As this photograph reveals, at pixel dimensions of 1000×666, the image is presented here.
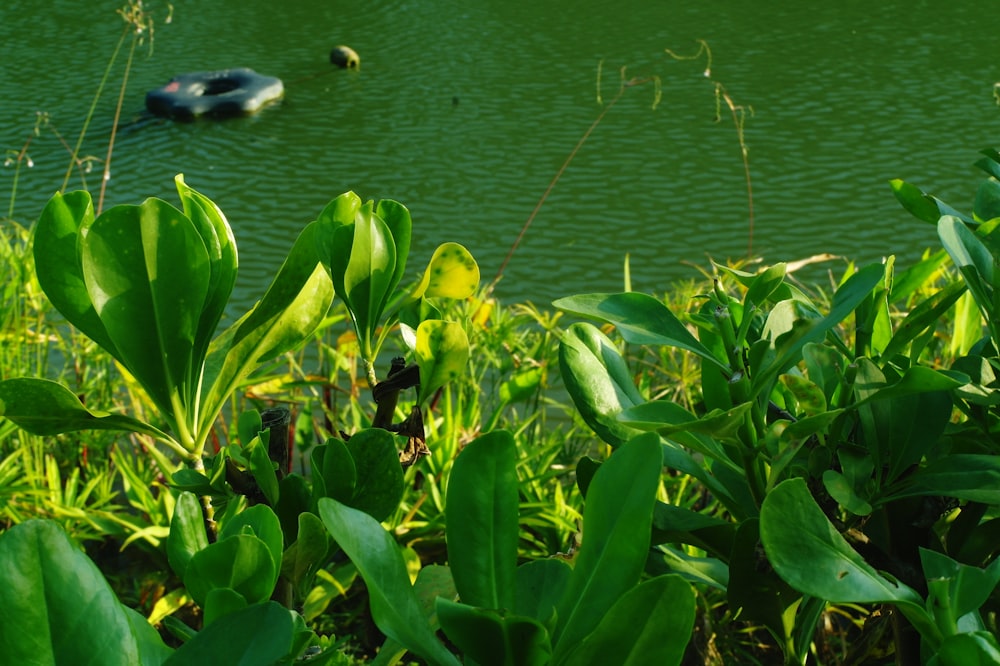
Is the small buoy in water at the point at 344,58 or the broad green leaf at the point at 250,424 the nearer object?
the broad green leaf at the point at 250,424

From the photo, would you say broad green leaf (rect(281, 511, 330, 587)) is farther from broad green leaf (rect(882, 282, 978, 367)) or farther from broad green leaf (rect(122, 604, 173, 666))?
broad green leaf (rect(882, 282, 978, 367))

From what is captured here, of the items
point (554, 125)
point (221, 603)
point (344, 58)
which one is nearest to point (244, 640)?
point (221, 603)

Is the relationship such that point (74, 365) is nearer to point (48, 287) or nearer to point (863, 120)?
point (48, 287)

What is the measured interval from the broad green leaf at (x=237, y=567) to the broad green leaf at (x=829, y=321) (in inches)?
8.4

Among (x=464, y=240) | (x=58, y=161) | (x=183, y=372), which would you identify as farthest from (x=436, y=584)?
(x=58, y=161)

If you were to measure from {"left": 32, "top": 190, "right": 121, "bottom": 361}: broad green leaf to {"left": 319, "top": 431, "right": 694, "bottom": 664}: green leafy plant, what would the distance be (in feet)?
0.60

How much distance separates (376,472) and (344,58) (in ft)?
18.5

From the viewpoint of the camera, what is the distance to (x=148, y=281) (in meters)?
0.42

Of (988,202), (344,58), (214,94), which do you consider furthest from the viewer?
(344,58)

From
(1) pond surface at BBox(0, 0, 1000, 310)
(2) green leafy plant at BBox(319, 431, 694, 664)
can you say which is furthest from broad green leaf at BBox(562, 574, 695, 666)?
(1) pond surface at BBox(0, 0, 1000, 310)

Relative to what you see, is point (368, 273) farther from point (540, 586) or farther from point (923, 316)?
point (923, 316)

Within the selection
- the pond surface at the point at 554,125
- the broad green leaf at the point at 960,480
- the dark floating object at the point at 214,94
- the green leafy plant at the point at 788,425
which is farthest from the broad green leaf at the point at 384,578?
the dark floating object at the point at 214,94

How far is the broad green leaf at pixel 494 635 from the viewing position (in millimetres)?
319

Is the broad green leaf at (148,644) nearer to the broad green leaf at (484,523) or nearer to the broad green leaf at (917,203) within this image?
the broad green leaf at (484,523)
